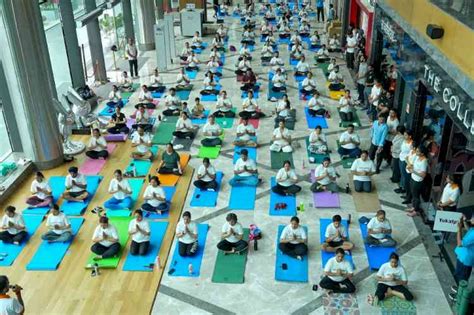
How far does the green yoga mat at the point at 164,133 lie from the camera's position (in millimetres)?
18250

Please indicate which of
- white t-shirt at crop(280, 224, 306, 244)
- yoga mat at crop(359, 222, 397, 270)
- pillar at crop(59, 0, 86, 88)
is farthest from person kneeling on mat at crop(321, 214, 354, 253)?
pillar at crop(59, 0, 86, 88)

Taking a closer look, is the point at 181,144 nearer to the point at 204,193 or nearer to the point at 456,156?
the point at 204,193

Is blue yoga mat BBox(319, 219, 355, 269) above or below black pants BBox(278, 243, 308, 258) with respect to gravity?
below

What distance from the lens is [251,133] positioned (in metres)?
17.8

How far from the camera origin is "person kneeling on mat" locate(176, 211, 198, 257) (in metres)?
12.0

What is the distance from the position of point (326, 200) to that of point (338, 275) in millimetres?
3684

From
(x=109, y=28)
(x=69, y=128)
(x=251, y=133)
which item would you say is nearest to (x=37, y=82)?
(x=69, y=128)

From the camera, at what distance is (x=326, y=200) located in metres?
14.2

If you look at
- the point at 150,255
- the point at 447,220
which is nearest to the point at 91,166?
the point at 150,255

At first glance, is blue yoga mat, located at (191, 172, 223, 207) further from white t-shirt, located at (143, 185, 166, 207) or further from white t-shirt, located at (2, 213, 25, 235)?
white t-shirt, located at (2, 213, 25, 235)

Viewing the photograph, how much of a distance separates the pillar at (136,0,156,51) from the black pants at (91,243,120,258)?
763 inches

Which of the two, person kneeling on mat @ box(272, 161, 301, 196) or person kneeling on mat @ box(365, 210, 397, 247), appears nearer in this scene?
person kneeling on mat @ box(365, 210, 397, 247)

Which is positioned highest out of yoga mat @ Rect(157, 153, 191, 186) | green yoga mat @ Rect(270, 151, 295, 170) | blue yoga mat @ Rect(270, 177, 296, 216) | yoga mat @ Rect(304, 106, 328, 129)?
blue yoga mat @ Rect(270, 177, 296, 216)

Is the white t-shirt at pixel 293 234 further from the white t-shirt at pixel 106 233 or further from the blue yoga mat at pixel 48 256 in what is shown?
the blue yoga mat at pixel 48 256
